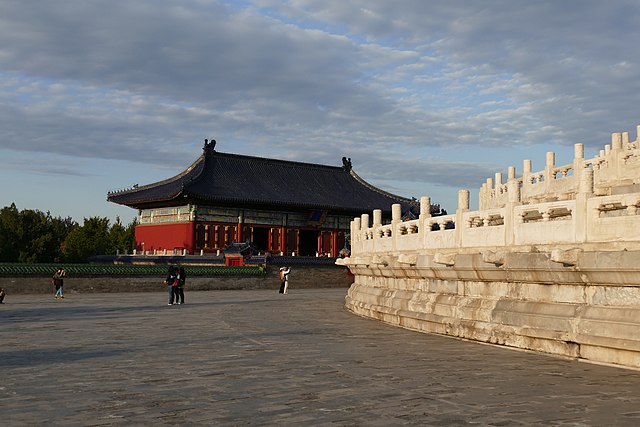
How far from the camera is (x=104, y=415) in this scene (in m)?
6.50

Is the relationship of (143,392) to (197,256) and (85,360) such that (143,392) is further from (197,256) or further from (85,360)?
(197,256)

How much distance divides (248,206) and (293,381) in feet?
138

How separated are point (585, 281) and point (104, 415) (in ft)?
22.4

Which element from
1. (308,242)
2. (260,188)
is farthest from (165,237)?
(308,242)

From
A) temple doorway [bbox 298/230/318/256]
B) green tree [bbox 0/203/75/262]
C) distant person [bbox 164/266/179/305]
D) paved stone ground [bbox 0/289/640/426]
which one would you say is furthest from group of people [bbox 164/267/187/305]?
green tree [bbox 0/203/75/262]

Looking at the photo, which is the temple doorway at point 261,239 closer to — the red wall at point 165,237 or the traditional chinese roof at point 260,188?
the traditional chinese roof at point 260,188

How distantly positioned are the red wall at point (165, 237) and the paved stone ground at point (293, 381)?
33.0 metres

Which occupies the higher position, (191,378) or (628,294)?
(628,294)

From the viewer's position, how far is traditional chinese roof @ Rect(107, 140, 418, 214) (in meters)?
48.7

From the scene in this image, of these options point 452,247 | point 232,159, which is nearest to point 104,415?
point 452,247

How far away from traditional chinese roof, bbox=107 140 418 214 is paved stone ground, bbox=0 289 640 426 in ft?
113

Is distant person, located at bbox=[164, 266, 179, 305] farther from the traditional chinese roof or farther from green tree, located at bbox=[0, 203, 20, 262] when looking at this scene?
green tree, located at bbox=[0, 203, 20, 262]

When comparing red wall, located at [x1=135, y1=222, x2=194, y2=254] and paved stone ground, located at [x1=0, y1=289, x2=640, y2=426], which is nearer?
paved stone ground, located at [x1=0, y1=289, x2=640, y2=426]

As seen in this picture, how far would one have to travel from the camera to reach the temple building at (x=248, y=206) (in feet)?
157
